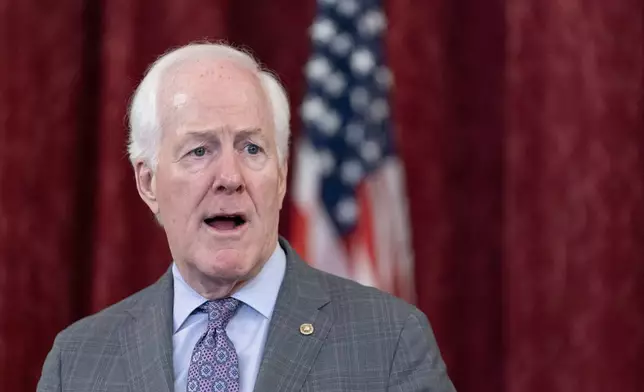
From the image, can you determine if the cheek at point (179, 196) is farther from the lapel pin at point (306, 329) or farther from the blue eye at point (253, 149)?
the lapel pin at point (306, 329)

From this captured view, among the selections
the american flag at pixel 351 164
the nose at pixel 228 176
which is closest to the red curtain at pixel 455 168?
the american flag at pixel 351 164

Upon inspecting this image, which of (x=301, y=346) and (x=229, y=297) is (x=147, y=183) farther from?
(x=301, y=346)

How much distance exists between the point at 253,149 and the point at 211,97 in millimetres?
126

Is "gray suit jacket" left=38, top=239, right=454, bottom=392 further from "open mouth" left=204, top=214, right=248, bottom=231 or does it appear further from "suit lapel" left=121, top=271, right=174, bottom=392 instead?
"open mouth" left=204, top=214, right=248, bottom=231

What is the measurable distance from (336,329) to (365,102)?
1.42 meters

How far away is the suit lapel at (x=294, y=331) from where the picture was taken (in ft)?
5.55

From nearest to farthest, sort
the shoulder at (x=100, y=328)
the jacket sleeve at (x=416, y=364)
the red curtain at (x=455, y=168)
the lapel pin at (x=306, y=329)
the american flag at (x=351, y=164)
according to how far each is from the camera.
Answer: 1. the jacket sleeve at (x=416, y=364)
2. the lapel pin at (x=306, y=329)
3. the shoulder at (x=100, y=328)
4. the red curtain at (x=455, y=168)
5. the american flag at (x=351, y=164)

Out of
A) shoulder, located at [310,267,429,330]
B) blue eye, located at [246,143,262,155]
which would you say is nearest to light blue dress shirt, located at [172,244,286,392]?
shoulder, located at [310,267,429,330]

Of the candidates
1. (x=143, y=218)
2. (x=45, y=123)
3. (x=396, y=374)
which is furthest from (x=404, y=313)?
(x=45, y=123)

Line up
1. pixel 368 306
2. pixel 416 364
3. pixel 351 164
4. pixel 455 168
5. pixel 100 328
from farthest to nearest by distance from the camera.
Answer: pixel 455 168
pixel 351 164
pixel 100 328
pixel 368 306
pixel 416 364

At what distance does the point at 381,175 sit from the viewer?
3.06 metres

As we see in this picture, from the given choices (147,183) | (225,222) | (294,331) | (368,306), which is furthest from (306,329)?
(147,183)

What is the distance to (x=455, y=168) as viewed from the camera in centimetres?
326

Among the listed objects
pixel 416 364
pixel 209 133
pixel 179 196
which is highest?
pixel 209 133
